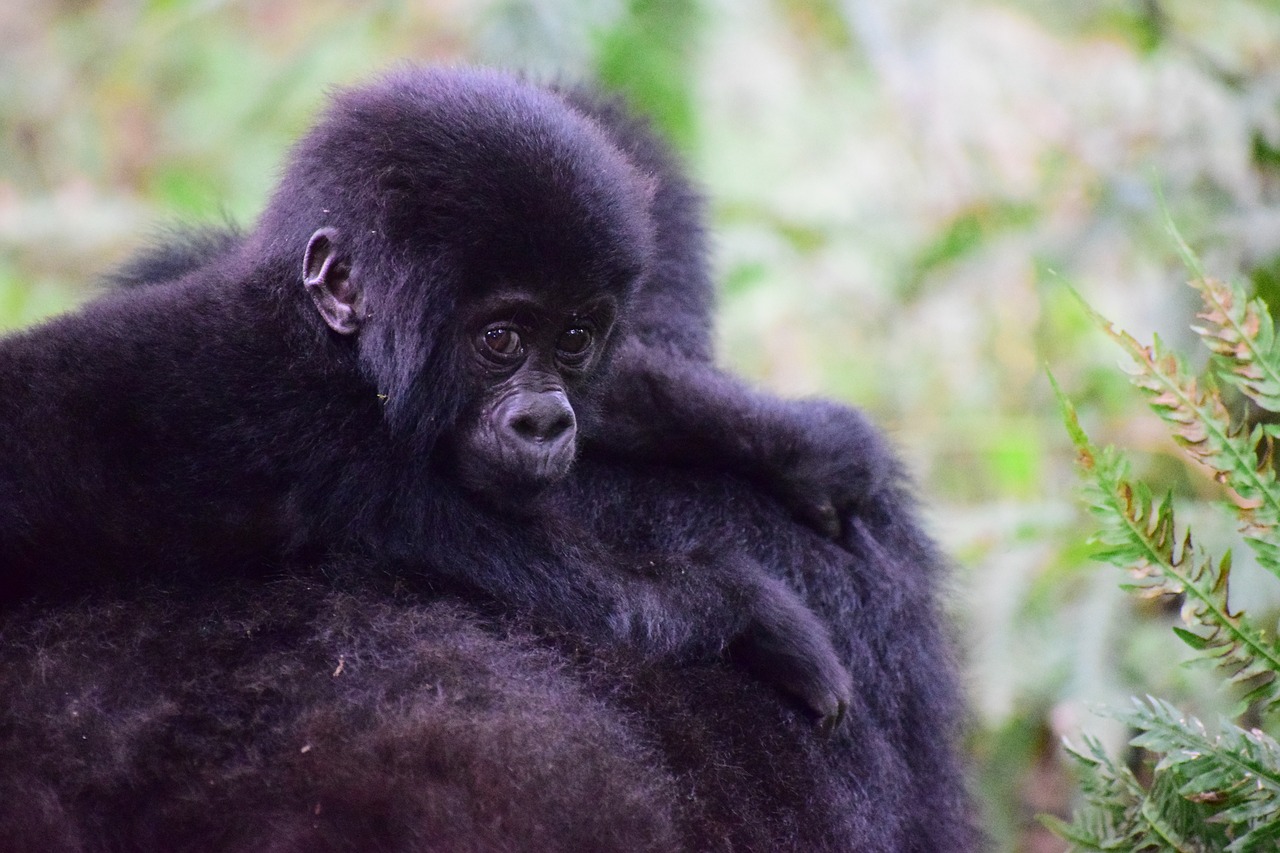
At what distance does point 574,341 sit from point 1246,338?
1134 mm

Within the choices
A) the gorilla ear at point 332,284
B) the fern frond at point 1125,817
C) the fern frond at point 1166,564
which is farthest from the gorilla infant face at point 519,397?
the fern frond at point 1125,817

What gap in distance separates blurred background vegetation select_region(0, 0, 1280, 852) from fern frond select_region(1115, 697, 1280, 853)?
1.14 m

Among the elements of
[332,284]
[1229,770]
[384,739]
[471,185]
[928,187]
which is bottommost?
[384,739]

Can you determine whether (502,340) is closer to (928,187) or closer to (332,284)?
(332,284)

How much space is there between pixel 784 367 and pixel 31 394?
424 cm

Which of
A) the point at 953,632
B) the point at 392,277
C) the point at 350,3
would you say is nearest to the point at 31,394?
the point at 392,277

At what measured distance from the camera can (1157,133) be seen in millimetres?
4898

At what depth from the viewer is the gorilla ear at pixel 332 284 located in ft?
7.41

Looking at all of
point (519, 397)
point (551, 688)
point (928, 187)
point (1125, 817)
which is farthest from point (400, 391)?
point (928, 187)

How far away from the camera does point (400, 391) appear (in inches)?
87.3

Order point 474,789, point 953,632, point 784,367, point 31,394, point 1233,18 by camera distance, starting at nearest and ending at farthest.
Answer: point 474,789 < point 31,394 < point 953,632 < point 784,367 < point 1233,18

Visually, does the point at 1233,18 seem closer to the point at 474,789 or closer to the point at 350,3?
the point at 350,3

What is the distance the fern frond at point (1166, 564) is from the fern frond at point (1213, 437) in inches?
3.2

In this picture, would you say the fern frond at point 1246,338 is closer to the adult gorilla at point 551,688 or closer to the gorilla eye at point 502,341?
the adult gorilla at point 551,688
